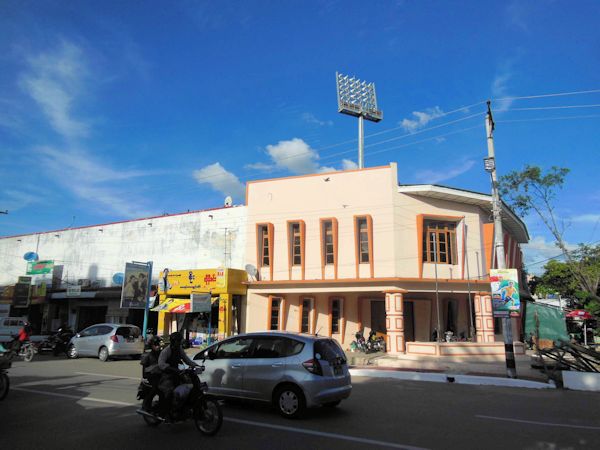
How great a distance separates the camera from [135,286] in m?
25.4

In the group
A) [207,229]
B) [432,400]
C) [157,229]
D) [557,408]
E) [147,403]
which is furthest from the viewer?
[157,229]

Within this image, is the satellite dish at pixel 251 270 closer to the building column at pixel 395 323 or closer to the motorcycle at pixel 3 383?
the building column at pixel 395 323

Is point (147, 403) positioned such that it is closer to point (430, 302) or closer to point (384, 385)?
point (384, 385)

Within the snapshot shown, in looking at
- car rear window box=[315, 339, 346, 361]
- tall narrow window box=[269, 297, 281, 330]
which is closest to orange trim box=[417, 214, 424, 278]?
tall narrow window box=[269, 297, 281, 330]

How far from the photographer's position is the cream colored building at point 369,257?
22953 millimetres

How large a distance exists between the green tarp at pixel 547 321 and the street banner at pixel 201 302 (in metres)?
23.5

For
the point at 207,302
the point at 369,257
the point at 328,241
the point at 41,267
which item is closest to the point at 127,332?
the point at 207,302

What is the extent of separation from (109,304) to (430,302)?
69.8ft

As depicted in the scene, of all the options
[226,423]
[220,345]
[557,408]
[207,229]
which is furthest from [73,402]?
[207,229]

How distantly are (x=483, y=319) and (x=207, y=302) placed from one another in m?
14.2

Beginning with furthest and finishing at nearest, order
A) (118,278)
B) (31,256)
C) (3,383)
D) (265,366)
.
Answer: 1. (31,256)
2. (118,278)
3. (3,383)
4. (265,366)

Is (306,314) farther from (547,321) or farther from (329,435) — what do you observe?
(547,321)

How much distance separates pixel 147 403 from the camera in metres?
7.13

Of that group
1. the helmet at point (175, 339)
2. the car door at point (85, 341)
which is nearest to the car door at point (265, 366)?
the helmet at point (175, 339)
